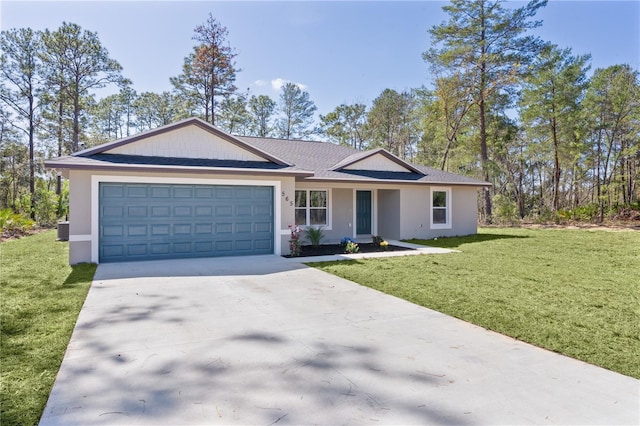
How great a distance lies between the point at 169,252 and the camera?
1001 cm

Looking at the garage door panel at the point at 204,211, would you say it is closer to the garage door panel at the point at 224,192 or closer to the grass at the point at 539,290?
the garage door panel at the point at 224,192

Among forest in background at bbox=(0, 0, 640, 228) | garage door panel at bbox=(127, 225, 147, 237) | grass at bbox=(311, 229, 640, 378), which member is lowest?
grass at bbox=(311, 229, 640, 378)

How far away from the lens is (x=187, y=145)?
419 inches

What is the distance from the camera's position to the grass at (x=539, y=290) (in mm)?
4211

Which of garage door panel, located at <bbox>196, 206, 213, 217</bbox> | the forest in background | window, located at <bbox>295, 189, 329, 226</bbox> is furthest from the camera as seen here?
the forest in background

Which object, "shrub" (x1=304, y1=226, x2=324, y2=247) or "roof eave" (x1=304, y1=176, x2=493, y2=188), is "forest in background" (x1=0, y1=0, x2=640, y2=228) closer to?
"roof eave" (x1=304, y1=176, x2=493, y2=188)

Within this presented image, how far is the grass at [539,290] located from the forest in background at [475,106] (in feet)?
47.1

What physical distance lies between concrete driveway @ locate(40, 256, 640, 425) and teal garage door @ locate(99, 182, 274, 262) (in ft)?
13.6

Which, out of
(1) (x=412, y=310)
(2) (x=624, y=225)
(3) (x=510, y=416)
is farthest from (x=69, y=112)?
(2) (x=624, y=225)

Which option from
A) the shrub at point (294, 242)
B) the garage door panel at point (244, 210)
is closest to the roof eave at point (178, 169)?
the garage door panel at point (244, 210)

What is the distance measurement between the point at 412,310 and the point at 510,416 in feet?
9.07

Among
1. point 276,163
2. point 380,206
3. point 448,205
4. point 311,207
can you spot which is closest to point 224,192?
point 276,163

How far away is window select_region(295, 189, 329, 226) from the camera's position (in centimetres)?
1397

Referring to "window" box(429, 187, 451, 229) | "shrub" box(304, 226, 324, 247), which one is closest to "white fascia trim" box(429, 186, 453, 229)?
"window" box(429, 187, 451, 229)
